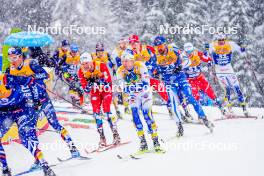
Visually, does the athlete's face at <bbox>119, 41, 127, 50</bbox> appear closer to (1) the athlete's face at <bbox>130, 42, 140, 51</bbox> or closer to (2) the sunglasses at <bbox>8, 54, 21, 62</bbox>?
(1) the athlete's face at <bbox>130, 42, 140, 51</bbox>

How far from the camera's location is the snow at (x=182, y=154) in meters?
7.24

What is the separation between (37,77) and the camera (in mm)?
8828

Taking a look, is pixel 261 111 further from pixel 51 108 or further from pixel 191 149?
pixel 51 108

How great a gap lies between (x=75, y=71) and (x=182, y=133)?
5.21 meters

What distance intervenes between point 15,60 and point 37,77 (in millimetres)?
741

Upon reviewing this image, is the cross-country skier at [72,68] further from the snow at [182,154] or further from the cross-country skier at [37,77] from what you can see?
the cross-country skier at [37,77]

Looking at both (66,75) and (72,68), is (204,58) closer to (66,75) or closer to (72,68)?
(72,68)

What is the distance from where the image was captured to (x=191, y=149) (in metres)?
8.59

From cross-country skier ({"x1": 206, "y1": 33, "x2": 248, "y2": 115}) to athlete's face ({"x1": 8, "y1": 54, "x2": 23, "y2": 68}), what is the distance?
651cm

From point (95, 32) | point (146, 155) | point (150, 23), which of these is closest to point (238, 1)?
point (150, 23)

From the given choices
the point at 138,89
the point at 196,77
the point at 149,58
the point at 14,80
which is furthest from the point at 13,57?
the point at 196,77

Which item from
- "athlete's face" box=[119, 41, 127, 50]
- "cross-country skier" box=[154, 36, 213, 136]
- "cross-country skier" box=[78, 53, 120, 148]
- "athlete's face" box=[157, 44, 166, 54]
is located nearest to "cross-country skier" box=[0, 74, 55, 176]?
"cross-country skier" box=[78, 53, 120, 148]

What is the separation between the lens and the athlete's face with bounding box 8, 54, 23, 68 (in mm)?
8163

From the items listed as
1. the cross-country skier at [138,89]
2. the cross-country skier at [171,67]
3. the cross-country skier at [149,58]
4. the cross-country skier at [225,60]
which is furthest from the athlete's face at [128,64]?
the cross-country skier at [225,60]
